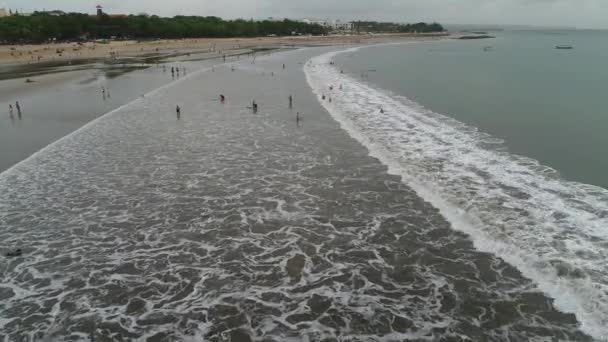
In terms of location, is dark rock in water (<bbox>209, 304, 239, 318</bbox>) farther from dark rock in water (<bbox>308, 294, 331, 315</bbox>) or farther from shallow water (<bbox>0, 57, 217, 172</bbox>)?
shallow water (<bbox>0, 57, 217, 172</bbox>)

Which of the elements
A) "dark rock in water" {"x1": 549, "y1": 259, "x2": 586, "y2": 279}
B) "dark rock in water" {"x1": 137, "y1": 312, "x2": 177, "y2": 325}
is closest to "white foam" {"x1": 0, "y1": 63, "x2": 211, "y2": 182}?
"dark rock in water" {"x1": 137, "y1": 312, "x2": 177, "y2": 325}

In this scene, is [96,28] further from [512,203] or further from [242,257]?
[512,203]

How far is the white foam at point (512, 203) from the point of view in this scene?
46.3 ft

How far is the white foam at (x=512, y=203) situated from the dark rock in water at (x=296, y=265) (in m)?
6.91

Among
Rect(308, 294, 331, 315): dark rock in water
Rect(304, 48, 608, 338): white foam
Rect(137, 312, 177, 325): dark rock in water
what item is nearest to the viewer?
Rect(137, 312, 177, 325): dark rock in water

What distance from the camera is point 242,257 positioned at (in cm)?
1603

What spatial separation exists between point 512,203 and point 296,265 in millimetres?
11033

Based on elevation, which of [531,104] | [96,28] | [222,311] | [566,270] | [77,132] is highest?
[96,28]

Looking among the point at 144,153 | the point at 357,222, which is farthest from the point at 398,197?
the point at 144,153

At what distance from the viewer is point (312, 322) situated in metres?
12.6

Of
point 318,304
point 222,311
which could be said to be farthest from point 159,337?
point 318,304

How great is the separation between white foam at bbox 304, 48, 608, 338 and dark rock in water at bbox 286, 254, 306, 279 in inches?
272

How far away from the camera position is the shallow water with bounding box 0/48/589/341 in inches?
493

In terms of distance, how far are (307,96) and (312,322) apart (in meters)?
39.8
